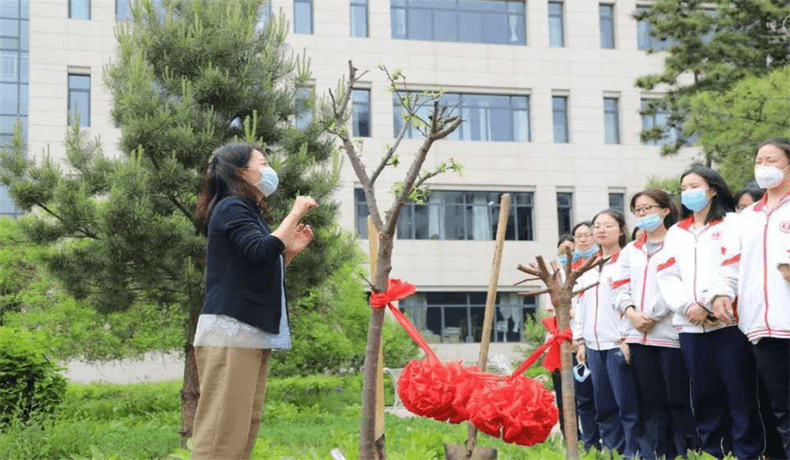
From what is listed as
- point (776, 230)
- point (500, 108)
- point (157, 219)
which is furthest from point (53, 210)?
point (500, 108)

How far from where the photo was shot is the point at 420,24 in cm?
2594

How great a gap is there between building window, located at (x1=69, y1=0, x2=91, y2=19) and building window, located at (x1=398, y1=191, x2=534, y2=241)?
376 inches

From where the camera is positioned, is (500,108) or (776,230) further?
(500,108)

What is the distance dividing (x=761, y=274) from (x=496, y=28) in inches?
892

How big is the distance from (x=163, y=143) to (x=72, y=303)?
6.73 meters

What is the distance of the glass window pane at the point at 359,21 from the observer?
2528 centimetres

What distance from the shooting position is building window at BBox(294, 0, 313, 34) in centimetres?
2478

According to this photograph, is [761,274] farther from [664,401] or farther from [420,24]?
[420,24]

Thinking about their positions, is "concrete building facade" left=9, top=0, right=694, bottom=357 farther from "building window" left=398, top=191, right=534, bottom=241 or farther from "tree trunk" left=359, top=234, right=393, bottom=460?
"tree trunk" left=359, top=234, right=393, bottom=460

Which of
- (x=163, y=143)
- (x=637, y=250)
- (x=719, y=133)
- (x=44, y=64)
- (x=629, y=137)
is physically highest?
(x=44, y=64)

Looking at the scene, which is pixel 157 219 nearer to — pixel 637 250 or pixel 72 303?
pixel 637 250

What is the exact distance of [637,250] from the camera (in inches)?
231

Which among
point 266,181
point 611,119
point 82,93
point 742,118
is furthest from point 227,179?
→ point 611,119

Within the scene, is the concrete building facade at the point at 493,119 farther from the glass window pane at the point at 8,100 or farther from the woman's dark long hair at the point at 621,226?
the woman's dark long hair at the point at 621,226
